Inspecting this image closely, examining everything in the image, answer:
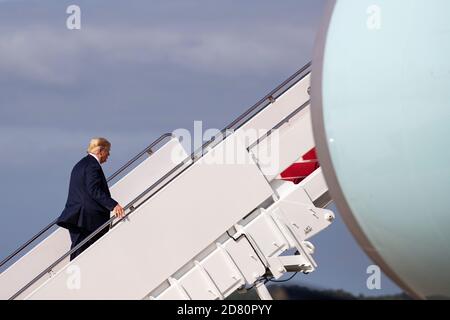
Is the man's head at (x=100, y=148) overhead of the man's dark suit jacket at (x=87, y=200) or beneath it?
overhead

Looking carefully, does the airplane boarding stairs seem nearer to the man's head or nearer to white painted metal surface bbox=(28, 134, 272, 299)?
white painted metal surface bbox=(28, 134, 272, 299)

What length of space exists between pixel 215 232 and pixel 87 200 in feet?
4.99

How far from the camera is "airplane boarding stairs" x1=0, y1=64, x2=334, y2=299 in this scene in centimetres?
793

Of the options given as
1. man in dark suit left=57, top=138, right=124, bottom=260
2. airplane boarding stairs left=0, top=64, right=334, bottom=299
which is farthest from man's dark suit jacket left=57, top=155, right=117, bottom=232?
airplane boarding stairs left=0, top=64, right=334, bottom=299

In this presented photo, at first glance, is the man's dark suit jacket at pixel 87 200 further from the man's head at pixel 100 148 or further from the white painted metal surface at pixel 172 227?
the white painted metal surface at pixel 172 227

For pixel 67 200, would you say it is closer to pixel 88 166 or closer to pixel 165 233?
pixel 88 166

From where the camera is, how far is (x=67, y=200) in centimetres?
922

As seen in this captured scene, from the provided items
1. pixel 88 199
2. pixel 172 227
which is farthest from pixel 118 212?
pixel 172 227

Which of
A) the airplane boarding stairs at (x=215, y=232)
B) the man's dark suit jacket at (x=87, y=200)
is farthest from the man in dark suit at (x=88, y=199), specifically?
the airplane boarding stairs at (x=215, y=232)

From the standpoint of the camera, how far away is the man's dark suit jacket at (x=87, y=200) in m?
8.96

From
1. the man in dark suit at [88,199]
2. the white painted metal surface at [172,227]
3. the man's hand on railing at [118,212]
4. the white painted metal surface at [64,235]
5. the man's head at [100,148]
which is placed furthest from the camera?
the white painted metal surface at [64,235]

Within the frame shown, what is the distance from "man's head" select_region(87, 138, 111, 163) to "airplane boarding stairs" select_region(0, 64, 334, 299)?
1152mm
